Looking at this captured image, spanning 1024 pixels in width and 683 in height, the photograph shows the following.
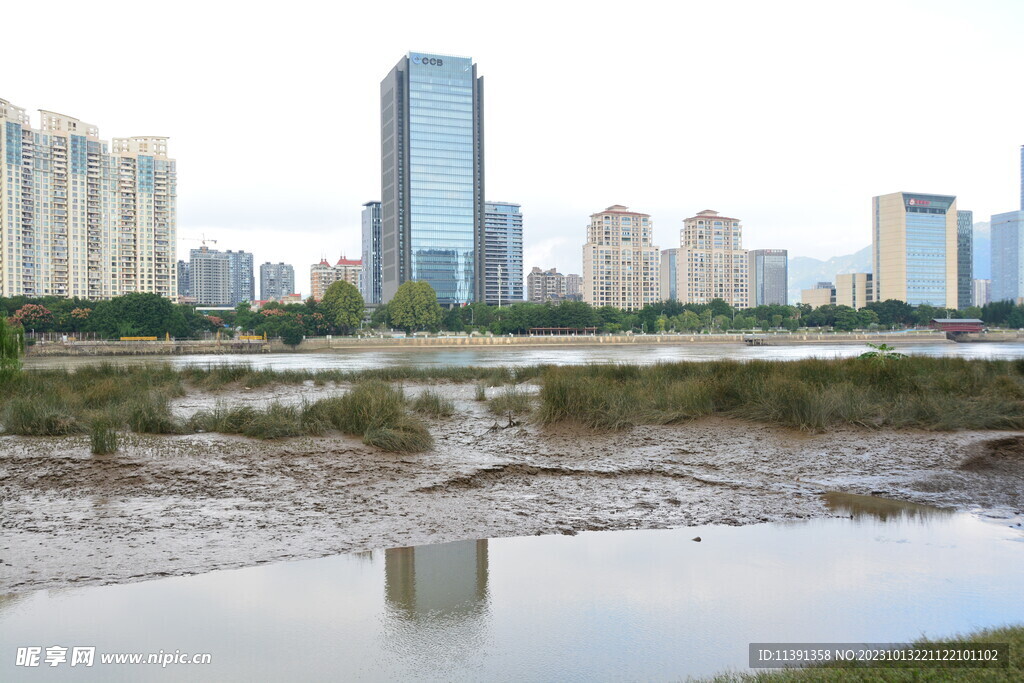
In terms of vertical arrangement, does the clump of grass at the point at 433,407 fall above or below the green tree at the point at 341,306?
below

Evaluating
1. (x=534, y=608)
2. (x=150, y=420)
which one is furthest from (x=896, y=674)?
(x=150, y=420)

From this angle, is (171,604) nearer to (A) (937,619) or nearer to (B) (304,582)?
(B) (304,582)

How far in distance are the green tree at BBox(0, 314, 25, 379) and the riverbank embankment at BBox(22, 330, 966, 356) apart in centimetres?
6859

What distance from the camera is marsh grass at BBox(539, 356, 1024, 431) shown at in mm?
12305

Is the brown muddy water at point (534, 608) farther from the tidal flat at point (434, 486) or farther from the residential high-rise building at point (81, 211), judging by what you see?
the residential high-rise building at point (81, 211)

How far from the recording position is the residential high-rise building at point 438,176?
158 meters

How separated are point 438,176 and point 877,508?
157 m

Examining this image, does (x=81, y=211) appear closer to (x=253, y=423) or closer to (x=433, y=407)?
(x=433, y=407)

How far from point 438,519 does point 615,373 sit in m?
12.7

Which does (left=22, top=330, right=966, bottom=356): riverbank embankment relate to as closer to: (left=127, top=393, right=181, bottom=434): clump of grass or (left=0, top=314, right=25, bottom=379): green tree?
(left=0, top=314, right=25, bottom=379): green tree

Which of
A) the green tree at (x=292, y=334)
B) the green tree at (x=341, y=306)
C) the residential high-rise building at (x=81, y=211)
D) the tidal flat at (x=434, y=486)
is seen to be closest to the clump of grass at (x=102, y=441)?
the tidal flat at (x=434, y=486)

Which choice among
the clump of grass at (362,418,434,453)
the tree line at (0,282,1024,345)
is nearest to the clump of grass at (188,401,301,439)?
the clump of grass at (362,418,434,453)

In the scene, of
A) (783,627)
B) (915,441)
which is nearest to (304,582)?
(783,627)

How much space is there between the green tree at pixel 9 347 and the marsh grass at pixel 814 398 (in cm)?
1126
